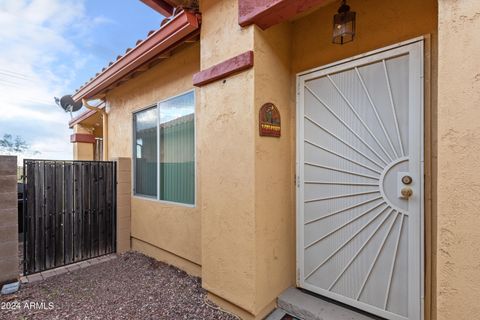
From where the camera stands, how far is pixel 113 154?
17.6 feet

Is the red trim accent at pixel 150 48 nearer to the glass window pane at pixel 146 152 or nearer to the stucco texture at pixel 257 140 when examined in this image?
the stucco texture at pixel 257 140

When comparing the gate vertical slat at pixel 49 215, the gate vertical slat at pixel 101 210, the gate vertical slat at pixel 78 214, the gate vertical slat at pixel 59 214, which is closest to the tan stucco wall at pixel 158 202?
the gate vertical slat at pixel 101 210

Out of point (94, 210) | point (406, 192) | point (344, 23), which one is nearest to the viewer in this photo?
point (406, 192)

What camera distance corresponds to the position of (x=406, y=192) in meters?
1.97

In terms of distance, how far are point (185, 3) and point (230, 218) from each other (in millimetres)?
2636

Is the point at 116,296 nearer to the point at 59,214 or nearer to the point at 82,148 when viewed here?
the point at 59,214

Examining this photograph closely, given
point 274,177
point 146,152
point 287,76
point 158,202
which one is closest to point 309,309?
point 274,177

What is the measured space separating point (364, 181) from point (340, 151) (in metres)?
0.37

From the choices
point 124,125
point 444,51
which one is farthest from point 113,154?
point 444,51

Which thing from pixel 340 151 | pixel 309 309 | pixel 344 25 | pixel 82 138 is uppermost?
pixel 344 25

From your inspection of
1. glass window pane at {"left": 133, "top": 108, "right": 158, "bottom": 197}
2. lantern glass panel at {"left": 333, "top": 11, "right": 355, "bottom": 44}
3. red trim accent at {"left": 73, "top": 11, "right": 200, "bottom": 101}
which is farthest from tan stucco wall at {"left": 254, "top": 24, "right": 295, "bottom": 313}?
glass window pane at {"left": 133, "top": 108, "right": 158, "bottom": 197}

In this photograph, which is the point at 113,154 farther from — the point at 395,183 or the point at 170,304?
the point at 395,183

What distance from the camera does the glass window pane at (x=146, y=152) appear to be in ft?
14.0

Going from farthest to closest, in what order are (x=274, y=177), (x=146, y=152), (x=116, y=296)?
(x=146, y=152)
(x=116, y=296)
(x=274, y=177)
